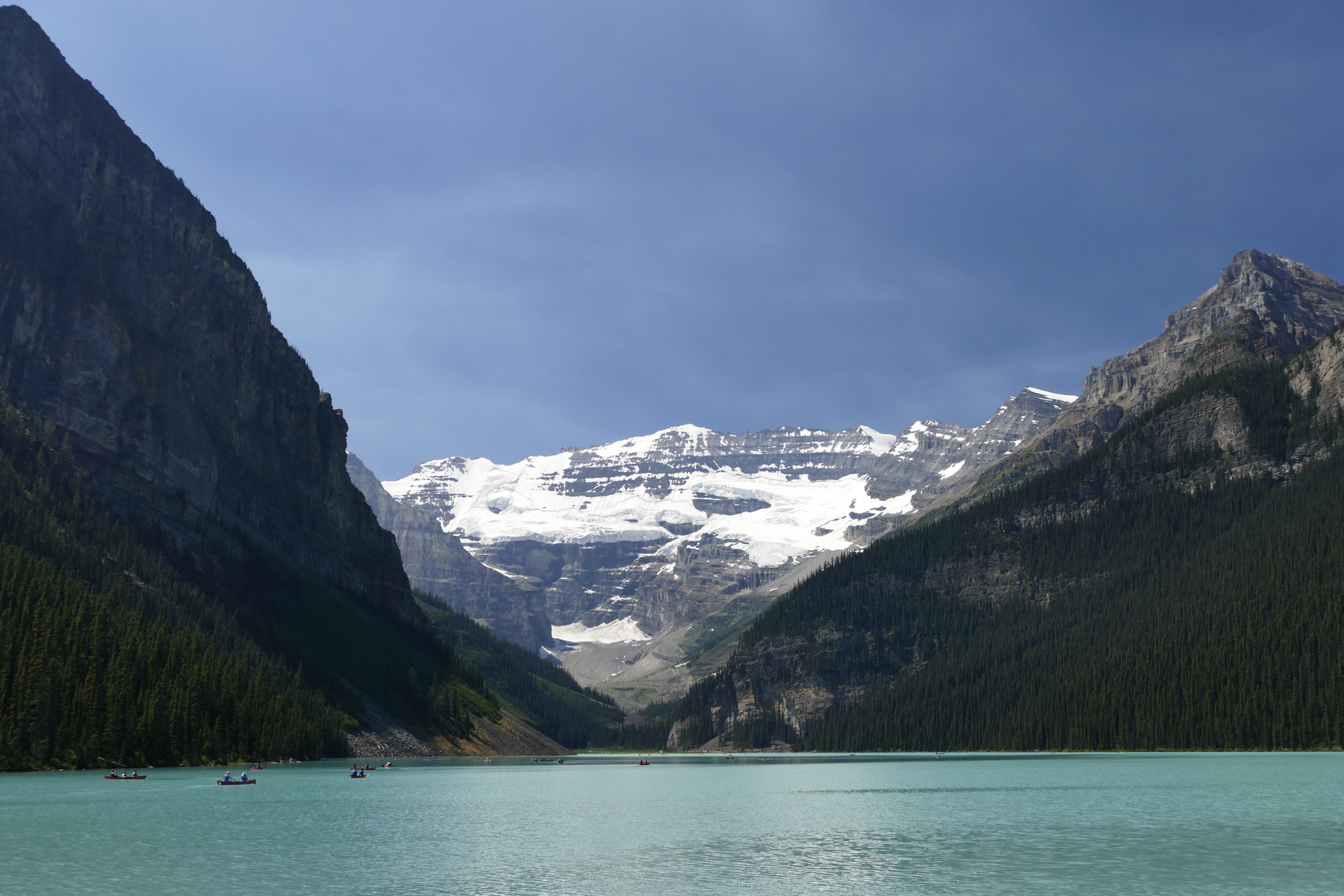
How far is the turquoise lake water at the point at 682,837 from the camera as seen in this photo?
46406 millimetres

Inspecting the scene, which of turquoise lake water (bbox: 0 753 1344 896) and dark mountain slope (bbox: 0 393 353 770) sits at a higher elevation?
dark mountain slope (bbox: 0 393 353 770)

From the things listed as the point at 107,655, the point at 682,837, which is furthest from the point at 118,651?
the point at 682,837

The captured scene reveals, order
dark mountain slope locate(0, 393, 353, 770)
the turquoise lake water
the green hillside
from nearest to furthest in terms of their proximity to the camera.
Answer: the turquoise lake water < dark mountain slope locate(0, 393, 353, 770) < the green hillside

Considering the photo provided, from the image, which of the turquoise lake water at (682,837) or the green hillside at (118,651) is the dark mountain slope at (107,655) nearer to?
the green hillside at (118,651)

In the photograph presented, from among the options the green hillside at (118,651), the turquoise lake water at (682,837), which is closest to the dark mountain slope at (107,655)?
the green hillside at (118,651)

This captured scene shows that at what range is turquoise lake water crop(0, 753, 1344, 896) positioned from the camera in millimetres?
46406

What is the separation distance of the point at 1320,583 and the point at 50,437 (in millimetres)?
238607

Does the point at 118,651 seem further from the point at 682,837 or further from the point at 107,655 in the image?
the point at 682,837

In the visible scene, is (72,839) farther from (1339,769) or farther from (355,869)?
(1339,769)

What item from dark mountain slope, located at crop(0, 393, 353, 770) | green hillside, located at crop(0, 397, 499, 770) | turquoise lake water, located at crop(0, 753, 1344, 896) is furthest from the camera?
green hillside, located at crop(0, 397, 499, 770)

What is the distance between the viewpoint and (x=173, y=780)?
106312 millimetres

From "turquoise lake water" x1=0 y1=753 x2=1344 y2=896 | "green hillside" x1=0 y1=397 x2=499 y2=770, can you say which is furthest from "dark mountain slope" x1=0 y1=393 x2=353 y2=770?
"turquoise lake water" x1=0 y1=753 x2=1344 y2=896

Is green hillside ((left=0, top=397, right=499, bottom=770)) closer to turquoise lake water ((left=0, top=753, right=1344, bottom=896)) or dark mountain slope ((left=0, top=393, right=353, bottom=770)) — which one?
dark mountain slope ((left=0, top=393, right=353, bottom=770))

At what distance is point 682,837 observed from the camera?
65.9 m
